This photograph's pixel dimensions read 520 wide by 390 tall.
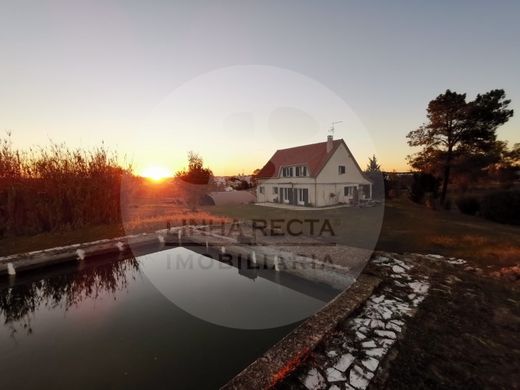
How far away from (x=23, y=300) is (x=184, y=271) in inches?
182

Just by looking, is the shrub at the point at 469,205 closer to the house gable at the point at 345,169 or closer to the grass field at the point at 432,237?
the grass field at the point at 432,237

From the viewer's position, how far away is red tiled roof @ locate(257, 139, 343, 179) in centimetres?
2319

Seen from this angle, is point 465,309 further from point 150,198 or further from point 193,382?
point 150,198

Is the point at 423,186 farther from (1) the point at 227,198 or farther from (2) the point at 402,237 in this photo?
(1) the point at 227,198

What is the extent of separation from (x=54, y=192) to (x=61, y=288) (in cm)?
720

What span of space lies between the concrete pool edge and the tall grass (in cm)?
1379

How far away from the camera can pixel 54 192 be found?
12.9 meters

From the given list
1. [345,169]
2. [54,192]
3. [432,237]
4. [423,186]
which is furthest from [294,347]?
[423,186]

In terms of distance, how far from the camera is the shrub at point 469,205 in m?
19.3

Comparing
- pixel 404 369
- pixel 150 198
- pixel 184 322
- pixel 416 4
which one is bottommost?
pixel 184 322

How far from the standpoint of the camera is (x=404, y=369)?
3.62 m

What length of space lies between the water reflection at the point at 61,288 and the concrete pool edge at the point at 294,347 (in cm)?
574

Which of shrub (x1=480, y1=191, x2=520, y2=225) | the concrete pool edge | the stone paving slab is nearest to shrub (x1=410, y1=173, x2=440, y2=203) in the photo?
shrub (x1=480, y1=191, x2=520, y2=225)

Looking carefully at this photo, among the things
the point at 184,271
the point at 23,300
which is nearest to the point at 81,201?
the point at 23,300
